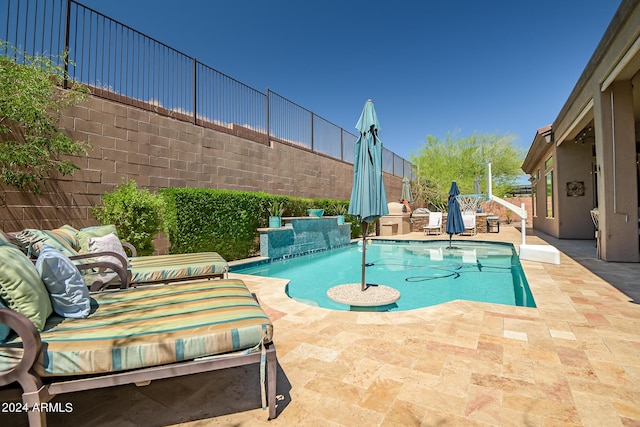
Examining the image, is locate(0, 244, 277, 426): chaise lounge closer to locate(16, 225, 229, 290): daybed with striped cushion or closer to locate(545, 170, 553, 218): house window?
locate(16, 225, 229, 290): daybed with striped cushion

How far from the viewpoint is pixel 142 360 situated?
142 cm

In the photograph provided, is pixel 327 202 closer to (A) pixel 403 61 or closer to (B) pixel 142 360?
(A) pixel 403 61

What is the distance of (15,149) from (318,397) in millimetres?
4788

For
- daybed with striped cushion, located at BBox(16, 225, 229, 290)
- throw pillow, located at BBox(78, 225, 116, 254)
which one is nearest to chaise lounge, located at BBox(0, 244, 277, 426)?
daybed with striped cushion, located at BBox(16, 225, 229, 290)

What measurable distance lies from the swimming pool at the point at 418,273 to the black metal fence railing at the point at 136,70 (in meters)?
4.07

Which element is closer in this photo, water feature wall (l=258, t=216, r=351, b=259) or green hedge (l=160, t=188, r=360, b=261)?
green hedge (l=160, t=188, r=360, b=261)

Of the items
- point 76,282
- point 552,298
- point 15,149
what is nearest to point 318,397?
point 76,282

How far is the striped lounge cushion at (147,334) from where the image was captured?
4.45ft

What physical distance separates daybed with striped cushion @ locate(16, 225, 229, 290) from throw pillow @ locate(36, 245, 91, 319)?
0.95 meters

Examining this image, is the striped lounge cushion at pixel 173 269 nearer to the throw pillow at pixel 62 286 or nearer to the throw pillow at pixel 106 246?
the throw pillow at pixel 106 246

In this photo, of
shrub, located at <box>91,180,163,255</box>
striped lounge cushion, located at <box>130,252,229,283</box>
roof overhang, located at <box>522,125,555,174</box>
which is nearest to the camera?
striped lounge cushion, located at <box>130,252,229,283</box>

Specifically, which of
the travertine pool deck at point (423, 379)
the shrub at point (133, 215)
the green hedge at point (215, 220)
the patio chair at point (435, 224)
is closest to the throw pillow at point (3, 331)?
the travertine pool deck at point (423, 379)

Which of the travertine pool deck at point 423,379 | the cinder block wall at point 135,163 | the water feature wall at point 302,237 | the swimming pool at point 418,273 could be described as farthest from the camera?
the water feature wall at point 302,237

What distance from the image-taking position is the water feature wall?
7359mm
